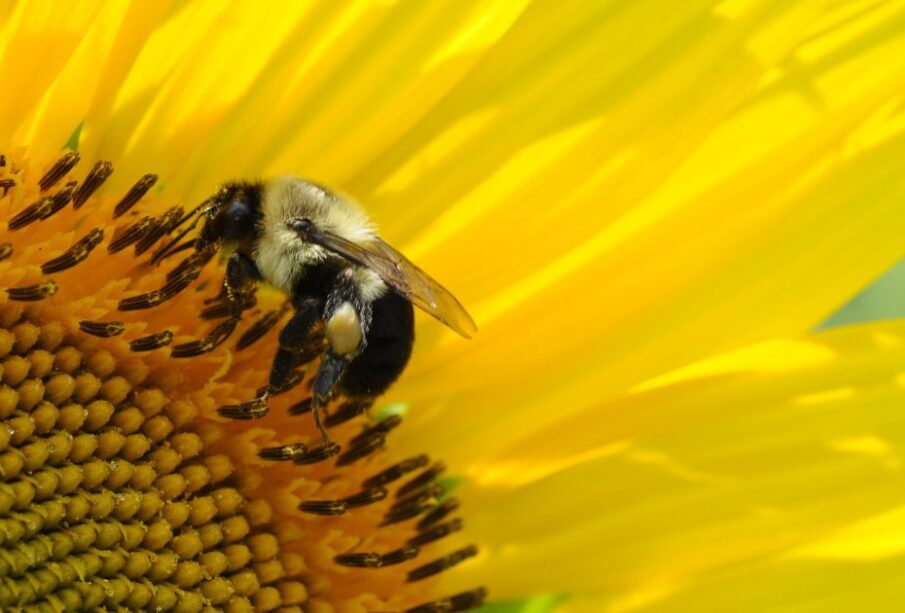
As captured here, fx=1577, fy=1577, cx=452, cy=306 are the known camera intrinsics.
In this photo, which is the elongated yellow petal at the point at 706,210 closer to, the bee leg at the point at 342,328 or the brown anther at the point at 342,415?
the brown anther at the point at 342,415

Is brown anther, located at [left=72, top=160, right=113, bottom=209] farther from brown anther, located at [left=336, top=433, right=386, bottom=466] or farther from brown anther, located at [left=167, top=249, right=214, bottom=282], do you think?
brown anther, located at [left=336, top=433, right=386, bottom=466]

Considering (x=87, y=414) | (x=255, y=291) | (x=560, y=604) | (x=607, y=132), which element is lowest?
(x=560, y=604)

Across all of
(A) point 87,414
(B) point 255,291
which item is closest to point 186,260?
(B) point 255,291

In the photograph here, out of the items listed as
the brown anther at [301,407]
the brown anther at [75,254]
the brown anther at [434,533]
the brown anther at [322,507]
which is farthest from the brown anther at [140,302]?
the brown anther at [434,533]

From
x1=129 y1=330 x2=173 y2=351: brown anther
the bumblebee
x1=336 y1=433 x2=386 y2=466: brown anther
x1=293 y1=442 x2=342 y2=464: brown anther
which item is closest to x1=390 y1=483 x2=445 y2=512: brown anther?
x1=336 y1=433 x2=386 y2=466: brown anther

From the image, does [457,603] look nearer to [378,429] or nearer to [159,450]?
[378,429]

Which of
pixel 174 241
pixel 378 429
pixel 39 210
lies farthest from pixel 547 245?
pixel 39 210

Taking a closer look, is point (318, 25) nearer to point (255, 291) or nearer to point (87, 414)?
point (255, 291)
